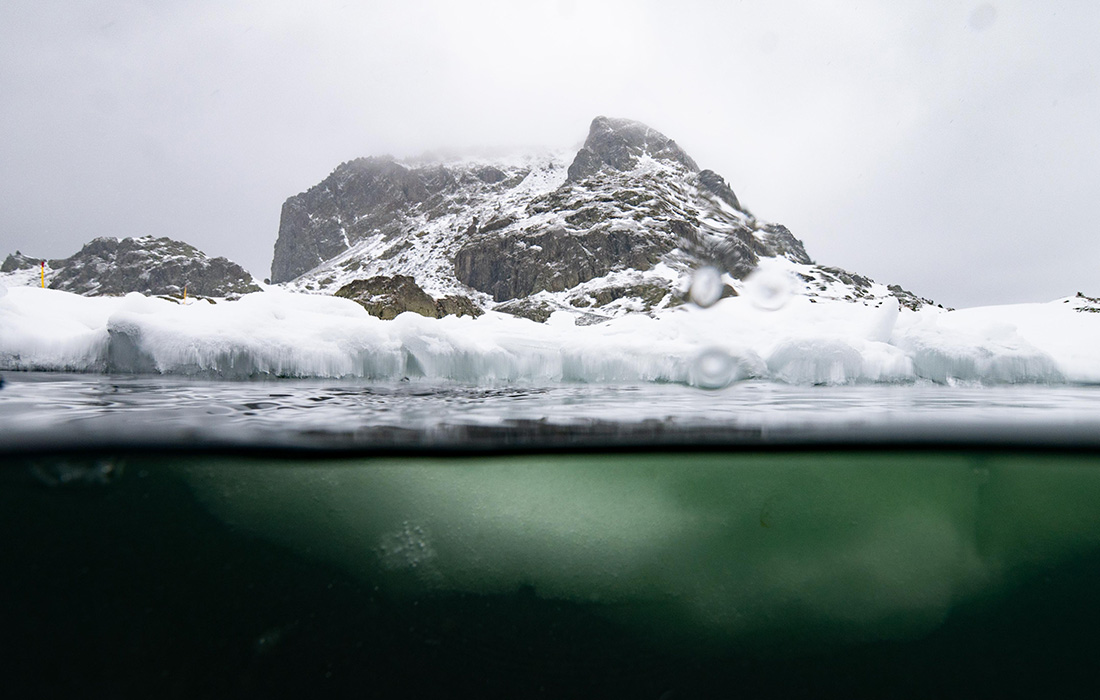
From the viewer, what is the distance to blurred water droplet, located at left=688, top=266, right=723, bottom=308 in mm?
52594

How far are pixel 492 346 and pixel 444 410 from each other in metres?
2.56

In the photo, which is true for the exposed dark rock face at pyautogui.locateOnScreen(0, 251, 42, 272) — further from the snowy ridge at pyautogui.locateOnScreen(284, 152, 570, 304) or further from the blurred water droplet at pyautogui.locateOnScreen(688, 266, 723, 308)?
the blurred water droplet at pyautogui.locateOnScreen(688, 266, 723, 308)

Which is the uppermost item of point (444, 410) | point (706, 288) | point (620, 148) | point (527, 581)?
point (620, 148)

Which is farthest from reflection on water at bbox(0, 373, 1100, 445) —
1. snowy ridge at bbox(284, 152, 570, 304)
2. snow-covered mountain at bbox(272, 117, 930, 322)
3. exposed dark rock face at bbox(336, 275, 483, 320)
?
snowy ridge at bbox(284, 152, 570, 304)

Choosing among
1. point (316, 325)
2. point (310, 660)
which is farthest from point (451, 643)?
point (316, 325)

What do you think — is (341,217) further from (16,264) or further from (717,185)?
(717,185)

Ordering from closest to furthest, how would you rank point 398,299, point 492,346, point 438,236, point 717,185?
1. point 492,346
2. point 398,299
3. point 438,236
4. point 717,185

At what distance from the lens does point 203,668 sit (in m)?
3.12

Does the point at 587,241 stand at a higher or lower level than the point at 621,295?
higher

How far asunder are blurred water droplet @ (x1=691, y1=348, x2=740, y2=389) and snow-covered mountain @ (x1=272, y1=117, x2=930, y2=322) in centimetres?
5338

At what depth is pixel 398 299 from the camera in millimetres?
37812

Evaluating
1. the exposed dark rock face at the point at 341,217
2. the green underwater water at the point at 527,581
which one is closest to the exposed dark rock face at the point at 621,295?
the green underwater water at the point at 527,581

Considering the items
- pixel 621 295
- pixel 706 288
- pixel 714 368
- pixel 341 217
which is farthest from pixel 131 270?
pixel 341 217

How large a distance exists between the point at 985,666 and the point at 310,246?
693 feet
